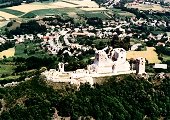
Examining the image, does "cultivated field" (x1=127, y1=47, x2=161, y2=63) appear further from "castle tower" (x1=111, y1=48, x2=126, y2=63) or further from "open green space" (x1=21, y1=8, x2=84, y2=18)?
"open green space" (x1=21, y1=8, x2=84, y2=18)

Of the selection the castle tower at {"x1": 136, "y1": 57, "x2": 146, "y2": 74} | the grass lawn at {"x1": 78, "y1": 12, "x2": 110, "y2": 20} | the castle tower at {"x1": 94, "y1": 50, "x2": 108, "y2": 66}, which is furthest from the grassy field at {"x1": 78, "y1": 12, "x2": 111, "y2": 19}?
the castle tower at {"x1": 94, "y1": 50, "x2": 108, "y2": 66}

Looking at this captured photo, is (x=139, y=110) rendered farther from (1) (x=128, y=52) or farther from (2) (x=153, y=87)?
(1) (x=128, y=52)

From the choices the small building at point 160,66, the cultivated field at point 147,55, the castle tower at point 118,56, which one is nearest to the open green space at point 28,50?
the cultivated field at point 147,55

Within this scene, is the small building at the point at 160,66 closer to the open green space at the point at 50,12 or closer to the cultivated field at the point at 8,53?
the cultivated field at the point at 8,53

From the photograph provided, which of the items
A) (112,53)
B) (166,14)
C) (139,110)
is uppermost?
(112,53)

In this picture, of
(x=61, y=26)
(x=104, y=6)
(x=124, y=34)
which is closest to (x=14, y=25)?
(x=61, y=26)

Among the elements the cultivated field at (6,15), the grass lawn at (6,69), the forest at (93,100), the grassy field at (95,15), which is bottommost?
the grassy field at (95,15)

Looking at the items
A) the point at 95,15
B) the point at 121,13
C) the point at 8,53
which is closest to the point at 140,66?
the point at 8,53

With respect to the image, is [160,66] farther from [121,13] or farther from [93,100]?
[121,13]
